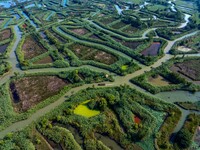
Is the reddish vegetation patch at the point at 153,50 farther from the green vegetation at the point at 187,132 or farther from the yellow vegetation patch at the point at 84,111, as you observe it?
the yellow vegetation patch at the point at 84,111

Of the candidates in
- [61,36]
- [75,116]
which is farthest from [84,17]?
[75,116]

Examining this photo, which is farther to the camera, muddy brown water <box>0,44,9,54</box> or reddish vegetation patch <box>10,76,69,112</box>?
muddy brown water <box>0,44,9,54</box>

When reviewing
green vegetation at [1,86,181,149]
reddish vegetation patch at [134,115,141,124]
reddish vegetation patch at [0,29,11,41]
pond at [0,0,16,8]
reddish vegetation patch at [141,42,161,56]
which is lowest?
reddish vegetation patch at [141,42,161,56]

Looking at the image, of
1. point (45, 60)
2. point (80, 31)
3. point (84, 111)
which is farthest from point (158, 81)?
point (80, 31)

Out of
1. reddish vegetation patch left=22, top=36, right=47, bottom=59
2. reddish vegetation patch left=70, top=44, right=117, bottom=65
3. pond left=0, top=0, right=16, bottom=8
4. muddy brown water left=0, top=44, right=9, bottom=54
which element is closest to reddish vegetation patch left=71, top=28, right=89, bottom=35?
reddish vegetation patch left=70, top=44, right=117, bottom=65

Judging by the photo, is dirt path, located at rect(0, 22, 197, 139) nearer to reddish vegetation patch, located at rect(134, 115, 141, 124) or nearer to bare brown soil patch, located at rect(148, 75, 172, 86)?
bare brown soil patch, located at rect(148, 75, 172, 86)

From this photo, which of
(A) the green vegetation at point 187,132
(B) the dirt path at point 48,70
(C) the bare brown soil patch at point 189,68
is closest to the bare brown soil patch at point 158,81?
(B) the dirt path at point 48,70

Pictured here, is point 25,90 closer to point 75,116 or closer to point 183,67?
point 75,116

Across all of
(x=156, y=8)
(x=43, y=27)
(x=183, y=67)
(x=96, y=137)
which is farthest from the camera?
(x=156, y=8)
